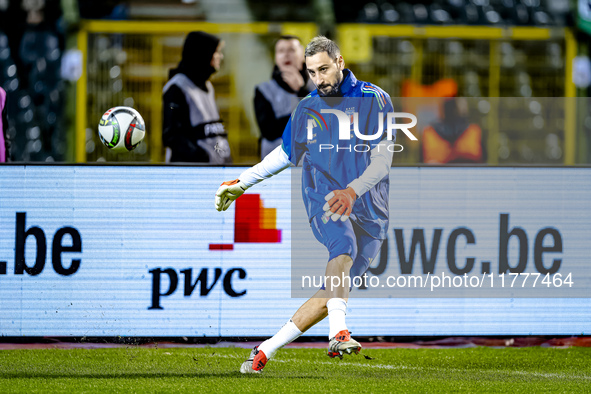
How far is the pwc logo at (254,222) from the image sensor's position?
7020 millimetres

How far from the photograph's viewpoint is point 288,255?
7.00m

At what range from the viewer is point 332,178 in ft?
19.4

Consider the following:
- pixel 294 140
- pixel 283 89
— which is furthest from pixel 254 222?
pixel 283 89

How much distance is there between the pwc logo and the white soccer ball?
936 mm

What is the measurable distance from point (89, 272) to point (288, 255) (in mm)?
1424

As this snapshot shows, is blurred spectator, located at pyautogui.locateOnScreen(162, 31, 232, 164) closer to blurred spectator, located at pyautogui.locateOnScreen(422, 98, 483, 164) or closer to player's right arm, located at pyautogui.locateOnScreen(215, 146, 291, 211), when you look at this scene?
player's right arm, located at pyautogui.locateOnScreen(215, 146, 291, 211)

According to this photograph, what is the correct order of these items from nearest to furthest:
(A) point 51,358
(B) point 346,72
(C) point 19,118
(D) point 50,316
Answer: (B) point 346,72 < (A) point 51,358 < (D) point 50,316 < (C) point 19,118

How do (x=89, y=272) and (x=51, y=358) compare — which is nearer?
(x=51, y=358)

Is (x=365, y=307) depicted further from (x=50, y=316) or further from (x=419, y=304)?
(x=50, y=316)

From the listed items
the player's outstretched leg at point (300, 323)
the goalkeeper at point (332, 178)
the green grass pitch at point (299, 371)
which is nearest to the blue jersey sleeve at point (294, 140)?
the goalkeeper at point (332, 178)

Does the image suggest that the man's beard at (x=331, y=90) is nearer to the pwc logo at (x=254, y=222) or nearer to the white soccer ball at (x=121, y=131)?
the pwc logo at (x=254, y=222)

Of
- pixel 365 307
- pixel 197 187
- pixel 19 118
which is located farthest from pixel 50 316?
pixel 19 118

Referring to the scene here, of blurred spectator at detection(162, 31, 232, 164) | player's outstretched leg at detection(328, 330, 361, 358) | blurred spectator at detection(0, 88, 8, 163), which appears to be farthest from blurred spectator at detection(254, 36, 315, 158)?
Result: player's outstretched leg at detection(328, 330, 361, 358)

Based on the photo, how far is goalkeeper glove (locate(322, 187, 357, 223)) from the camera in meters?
5.55
